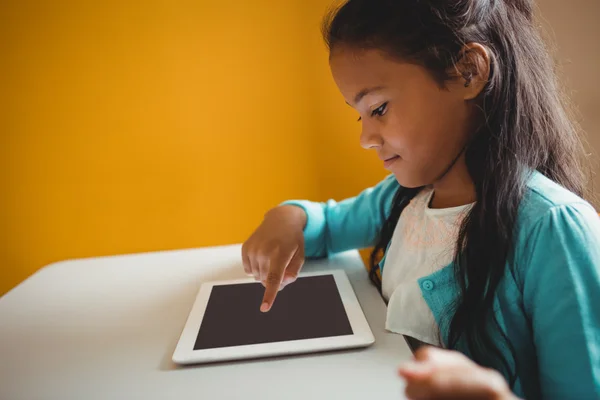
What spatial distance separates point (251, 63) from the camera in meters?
1.34

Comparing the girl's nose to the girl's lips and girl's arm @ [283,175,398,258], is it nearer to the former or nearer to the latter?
the girl's lips

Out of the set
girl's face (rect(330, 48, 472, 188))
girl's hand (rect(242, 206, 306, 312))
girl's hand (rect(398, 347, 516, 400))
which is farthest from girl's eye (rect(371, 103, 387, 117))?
girl's hand (rect(398, 347, 516, 400))

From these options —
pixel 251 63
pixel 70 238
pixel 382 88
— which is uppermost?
pixel 251 63

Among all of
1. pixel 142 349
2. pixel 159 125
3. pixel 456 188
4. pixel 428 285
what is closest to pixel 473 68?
pixel 456 188

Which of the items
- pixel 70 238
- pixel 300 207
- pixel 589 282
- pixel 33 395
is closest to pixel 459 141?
pixel 589 282

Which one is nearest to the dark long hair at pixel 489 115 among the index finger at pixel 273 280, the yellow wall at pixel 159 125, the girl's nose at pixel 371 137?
the girl's nose at pixel 371 137

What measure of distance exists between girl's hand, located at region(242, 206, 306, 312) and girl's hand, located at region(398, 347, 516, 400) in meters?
0.34

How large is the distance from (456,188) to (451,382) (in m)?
0.44

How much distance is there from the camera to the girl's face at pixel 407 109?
0.54 m

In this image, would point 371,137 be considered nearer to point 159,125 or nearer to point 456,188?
point 456,188

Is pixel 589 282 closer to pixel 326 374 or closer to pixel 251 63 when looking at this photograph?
pixel 326 374

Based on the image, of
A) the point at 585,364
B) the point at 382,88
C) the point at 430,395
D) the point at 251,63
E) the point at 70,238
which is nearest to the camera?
the point at 430,395

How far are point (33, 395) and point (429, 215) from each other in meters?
0.55

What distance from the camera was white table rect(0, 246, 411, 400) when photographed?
430 millimetres
